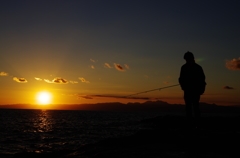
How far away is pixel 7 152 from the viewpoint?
1620 centimetres

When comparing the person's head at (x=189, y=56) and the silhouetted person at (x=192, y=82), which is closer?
the silhouetted person at (x=192, y=82)

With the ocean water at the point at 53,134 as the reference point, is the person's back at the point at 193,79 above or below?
above


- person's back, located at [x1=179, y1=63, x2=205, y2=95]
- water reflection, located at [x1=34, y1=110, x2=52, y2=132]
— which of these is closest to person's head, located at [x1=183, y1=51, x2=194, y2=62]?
person's back, located at [x1=179, y1=63, x2=205, y2=95]

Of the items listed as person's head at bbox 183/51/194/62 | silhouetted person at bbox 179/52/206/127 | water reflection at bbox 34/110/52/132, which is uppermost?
person's head at bbox 183/51/194/62

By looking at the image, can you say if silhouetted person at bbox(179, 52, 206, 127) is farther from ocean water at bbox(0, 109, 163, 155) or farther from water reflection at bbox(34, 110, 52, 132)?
water reflection at bbox(34, 110, 52, 132)

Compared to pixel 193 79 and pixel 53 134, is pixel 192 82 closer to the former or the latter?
pixel 193 79

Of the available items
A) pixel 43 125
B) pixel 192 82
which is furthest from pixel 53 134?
pixel 192 82

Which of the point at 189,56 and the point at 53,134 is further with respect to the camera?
the point at 53,134

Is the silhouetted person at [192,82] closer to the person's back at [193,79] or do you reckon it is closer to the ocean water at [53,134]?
the person's back at [193,79]

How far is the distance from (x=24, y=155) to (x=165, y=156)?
9300 millimetres

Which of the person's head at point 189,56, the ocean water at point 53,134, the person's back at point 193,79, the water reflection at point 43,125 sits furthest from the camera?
the water reflection at point 43,125

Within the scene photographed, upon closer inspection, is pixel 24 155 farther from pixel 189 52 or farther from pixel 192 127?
pixel 189 52

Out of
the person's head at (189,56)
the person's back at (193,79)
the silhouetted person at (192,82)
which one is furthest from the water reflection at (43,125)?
the person's head at (189,56)

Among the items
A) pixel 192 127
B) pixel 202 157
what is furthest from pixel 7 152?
pixel 202 157
